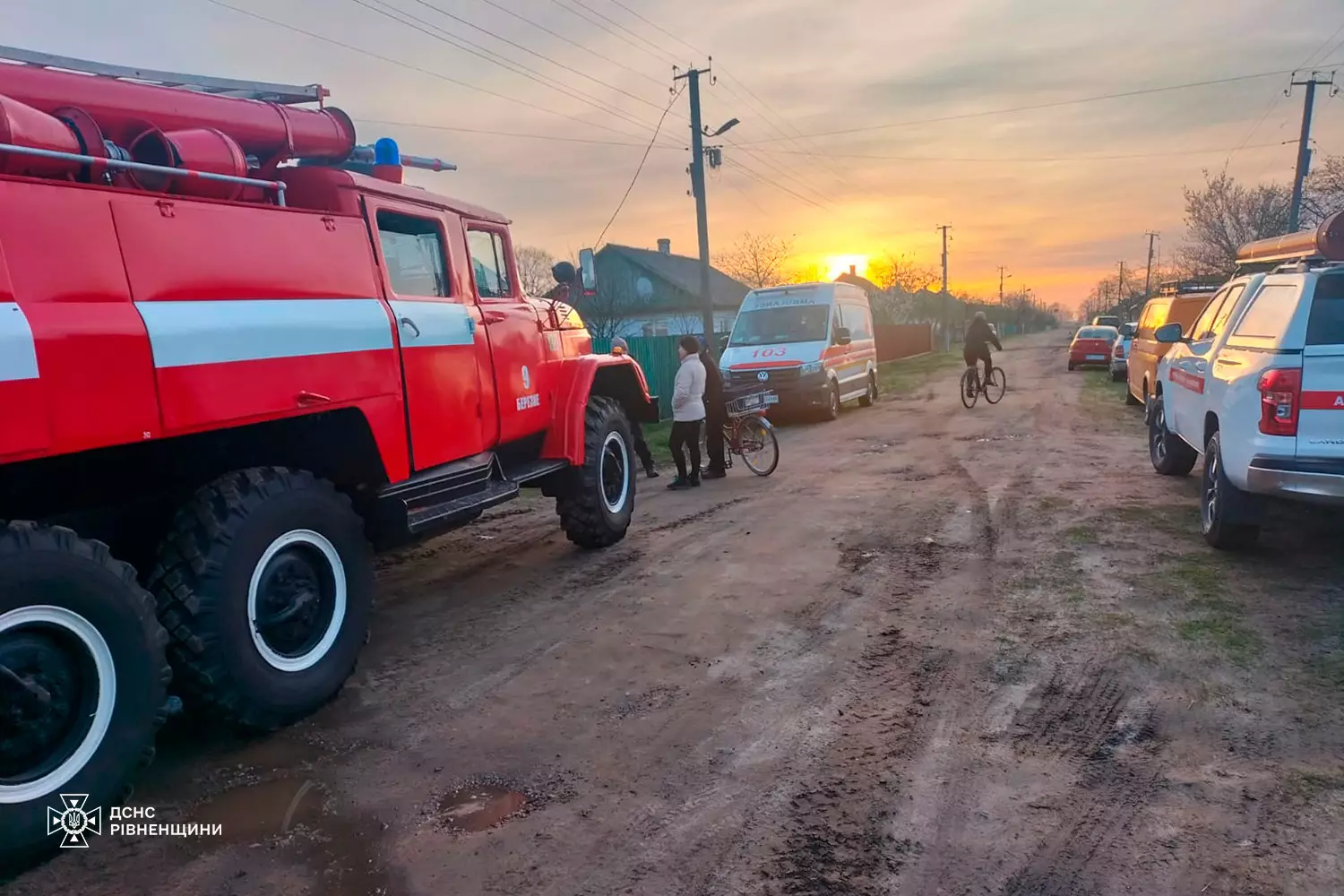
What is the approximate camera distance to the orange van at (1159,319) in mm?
13805

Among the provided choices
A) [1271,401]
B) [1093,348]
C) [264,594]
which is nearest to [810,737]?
[264,594]

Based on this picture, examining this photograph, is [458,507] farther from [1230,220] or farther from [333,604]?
[1230,220]

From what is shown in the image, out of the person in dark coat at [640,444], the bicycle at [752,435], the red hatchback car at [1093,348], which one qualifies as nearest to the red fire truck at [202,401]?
the person in dark coat at [640,444]

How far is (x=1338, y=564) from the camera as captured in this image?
230 inches

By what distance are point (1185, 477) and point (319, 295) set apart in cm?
893

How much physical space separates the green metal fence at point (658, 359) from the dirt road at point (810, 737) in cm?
1173

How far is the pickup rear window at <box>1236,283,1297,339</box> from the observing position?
5.73m

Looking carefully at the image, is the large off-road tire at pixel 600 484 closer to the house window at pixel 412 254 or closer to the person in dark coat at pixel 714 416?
the house window at pixel 412 254

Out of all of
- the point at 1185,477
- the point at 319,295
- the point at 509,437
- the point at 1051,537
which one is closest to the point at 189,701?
the point at 319,295

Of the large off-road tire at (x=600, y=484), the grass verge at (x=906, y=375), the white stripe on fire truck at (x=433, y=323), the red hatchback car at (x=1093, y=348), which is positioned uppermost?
the white stripe on fire truck at (x=433, y=323)

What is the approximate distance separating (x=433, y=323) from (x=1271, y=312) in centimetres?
581

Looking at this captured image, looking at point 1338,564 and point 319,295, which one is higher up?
point 319,295

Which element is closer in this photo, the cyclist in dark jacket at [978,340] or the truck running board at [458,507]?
the truck running board at [458,507]

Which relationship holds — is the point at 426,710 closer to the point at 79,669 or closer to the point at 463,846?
the point at 463,846
